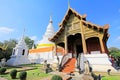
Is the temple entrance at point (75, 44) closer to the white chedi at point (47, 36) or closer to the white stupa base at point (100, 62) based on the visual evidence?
the white stupa base at point (100, 62)

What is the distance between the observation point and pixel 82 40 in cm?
1442

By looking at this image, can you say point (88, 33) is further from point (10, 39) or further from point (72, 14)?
point (10, 39)

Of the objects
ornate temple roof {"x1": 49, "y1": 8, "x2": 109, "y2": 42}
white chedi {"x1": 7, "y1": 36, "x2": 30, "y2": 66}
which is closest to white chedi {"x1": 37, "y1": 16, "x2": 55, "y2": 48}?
white chedi {"x1": 7, "y1": 36, "x2": 30, "y2": 66}

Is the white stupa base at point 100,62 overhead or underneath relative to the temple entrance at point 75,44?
underneath

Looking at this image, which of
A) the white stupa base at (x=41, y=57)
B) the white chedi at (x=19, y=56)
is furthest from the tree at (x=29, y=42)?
the white chedi at (x=19, y=56)

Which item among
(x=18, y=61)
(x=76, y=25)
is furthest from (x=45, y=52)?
(x=76, y=25)

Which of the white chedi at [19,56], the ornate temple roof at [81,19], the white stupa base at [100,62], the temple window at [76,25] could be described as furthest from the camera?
the white chedi at [19,56]

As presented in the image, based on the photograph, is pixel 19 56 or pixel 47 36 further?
pixel 47 36

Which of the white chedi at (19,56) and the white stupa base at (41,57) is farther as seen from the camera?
the white stupa base at (41,57)

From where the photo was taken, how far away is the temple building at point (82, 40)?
40.7ft

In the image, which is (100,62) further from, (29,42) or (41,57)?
(29,42)

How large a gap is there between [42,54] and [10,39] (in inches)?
1264

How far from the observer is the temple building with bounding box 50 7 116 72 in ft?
40.7

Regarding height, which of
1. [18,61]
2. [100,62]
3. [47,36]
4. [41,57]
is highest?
[47,36]
